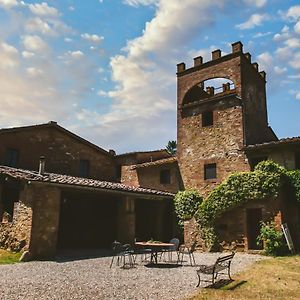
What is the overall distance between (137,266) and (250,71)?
14.6 m

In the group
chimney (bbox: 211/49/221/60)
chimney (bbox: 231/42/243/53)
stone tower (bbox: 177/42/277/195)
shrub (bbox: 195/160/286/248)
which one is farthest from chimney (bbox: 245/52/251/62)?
shrub (bbox: 195/160/286/248)

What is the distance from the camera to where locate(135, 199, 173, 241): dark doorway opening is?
18500 mm

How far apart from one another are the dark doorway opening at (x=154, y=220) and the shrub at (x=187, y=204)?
1.09m

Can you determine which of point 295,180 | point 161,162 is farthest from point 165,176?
point 295,180

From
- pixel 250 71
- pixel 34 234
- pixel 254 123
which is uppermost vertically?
pixel 250 71

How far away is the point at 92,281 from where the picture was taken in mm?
8164

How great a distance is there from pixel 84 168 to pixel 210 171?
9016 mm

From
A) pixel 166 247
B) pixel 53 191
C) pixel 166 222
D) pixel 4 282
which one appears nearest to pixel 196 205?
Result: pixel 166 222

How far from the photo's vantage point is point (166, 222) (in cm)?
1972

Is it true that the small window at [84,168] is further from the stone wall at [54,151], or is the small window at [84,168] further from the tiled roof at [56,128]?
the tiled roof at [56,128]

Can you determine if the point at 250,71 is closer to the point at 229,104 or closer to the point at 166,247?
the point at 229,104

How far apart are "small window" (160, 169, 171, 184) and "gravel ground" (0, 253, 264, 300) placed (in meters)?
9.67

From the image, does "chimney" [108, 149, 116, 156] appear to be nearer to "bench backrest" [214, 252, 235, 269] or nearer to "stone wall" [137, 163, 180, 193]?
"stone wall" [137, 163, 180, 193]

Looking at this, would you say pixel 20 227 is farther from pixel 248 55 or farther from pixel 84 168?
pixel 248 55
